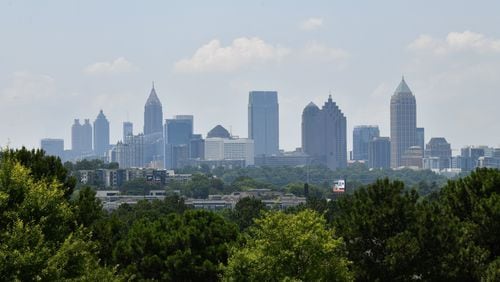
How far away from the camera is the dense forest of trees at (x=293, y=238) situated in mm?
37375

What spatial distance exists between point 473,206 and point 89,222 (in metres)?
17.5

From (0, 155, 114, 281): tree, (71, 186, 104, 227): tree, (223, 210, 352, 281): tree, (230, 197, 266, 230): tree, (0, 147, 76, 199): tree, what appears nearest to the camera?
(0, 155, 114, 281): tree

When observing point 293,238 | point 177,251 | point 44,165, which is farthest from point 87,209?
point 293,238

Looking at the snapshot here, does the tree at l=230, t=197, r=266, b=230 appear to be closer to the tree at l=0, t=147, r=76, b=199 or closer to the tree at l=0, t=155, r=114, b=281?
the tree at l=0, t=147, r=76, b=199

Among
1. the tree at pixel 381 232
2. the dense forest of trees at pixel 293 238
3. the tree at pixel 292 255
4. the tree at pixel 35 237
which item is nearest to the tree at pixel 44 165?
the dense forest of trees at pixel 293 238

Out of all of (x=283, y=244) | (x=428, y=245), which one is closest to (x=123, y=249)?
(x=283, y=244)

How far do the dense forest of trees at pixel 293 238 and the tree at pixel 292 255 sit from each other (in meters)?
0.04

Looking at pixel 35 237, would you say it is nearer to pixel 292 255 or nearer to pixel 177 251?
pixel 292 255

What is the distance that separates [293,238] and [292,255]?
2.12ft

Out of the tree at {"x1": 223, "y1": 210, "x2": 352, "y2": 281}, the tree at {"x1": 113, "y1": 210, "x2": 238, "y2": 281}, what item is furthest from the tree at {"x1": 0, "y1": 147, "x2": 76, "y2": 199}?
the tree at {"x1": 223, "y1": 210, "x2": 352, "y2": 281}

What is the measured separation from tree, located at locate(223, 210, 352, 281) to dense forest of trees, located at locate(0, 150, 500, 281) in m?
0.04

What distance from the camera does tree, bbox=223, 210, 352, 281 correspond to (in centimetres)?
3991

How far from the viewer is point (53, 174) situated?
46781 mm

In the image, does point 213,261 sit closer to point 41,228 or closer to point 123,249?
point 123,249
